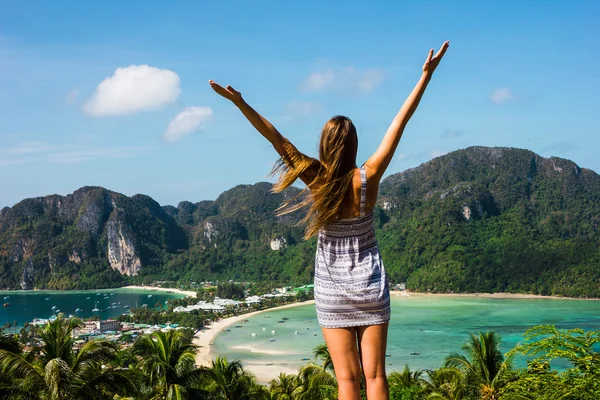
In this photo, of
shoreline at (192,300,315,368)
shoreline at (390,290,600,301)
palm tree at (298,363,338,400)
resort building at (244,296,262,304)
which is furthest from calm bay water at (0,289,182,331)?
palm tree at (298,363,338,400)

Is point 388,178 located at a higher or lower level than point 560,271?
higher

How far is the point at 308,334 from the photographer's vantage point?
36906 millimetres

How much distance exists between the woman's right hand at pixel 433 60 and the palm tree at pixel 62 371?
4831mm

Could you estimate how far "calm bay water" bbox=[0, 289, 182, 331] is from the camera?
2157 inches

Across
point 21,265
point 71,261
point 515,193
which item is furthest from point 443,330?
point 21,265

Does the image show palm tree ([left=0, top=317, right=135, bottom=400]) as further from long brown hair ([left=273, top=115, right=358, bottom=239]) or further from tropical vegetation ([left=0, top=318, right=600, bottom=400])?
long brown hair ([left=273, top=115, right=358, bottom=239])

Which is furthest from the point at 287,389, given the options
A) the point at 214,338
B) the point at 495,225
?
the point at 495,225

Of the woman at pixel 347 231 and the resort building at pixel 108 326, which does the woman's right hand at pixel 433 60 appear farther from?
the resort building at pixel 108 326

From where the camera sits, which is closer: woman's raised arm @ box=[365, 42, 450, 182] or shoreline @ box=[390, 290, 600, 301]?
woman's raised arm @ box=[365, 42, 450, 182]

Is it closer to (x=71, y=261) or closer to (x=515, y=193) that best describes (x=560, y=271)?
(x=515, y=193)

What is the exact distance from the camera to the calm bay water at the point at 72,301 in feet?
180

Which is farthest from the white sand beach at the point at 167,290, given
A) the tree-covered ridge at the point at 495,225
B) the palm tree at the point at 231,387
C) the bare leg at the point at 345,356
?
the bare leg at the point at 345,356

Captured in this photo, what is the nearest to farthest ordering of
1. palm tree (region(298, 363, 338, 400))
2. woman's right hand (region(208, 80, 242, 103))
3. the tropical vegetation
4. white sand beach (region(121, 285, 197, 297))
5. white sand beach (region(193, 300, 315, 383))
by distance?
woman's right hand (region(208, 80, 242, 103)), the tropical vegetation, palm tree (region(298, 363, 338, 400)), white sand beach (region(193, 300, 315, 383)), white sand beach (region(121, 285, 197, 297))

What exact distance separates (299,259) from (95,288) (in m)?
27.2
